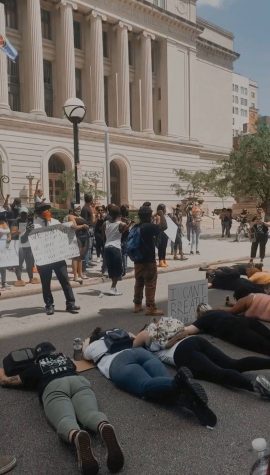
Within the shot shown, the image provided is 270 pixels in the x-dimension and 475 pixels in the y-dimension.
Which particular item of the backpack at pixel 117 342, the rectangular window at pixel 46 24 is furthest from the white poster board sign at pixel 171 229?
the rectangular window at pixel 46 24

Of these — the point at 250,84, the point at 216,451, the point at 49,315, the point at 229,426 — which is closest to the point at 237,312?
the point at 229,426

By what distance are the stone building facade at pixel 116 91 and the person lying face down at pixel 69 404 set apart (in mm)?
31885

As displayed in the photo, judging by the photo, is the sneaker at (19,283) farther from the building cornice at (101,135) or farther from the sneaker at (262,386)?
the building cornice at (101,135)

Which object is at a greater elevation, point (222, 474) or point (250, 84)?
point (250, 84)

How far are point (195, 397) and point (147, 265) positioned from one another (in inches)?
182

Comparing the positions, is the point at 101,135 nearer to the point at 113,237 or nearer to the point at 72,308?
the point at 113,237

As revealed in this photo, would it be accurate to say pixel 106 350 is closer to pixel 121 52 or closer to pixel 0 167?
pixel 0 167

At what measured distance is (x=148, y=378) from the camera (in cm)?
438

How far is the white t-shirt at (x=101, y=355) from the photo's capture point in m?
4.95

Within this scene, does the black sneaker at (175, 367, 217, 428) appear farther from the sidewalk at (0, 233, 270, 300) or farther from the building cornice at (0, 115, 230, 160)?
the building cornice at (0, 115, 230, 160)

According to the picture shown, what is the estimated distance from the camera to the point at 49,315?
845 centimetres

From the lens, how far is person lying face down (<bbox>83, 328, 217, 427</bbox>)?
3838 mm

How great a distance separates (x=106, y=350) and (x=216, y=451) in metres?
1.89

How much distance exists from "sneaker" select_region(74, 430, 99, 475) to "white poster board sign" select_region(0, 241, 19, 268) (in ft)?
26.8
